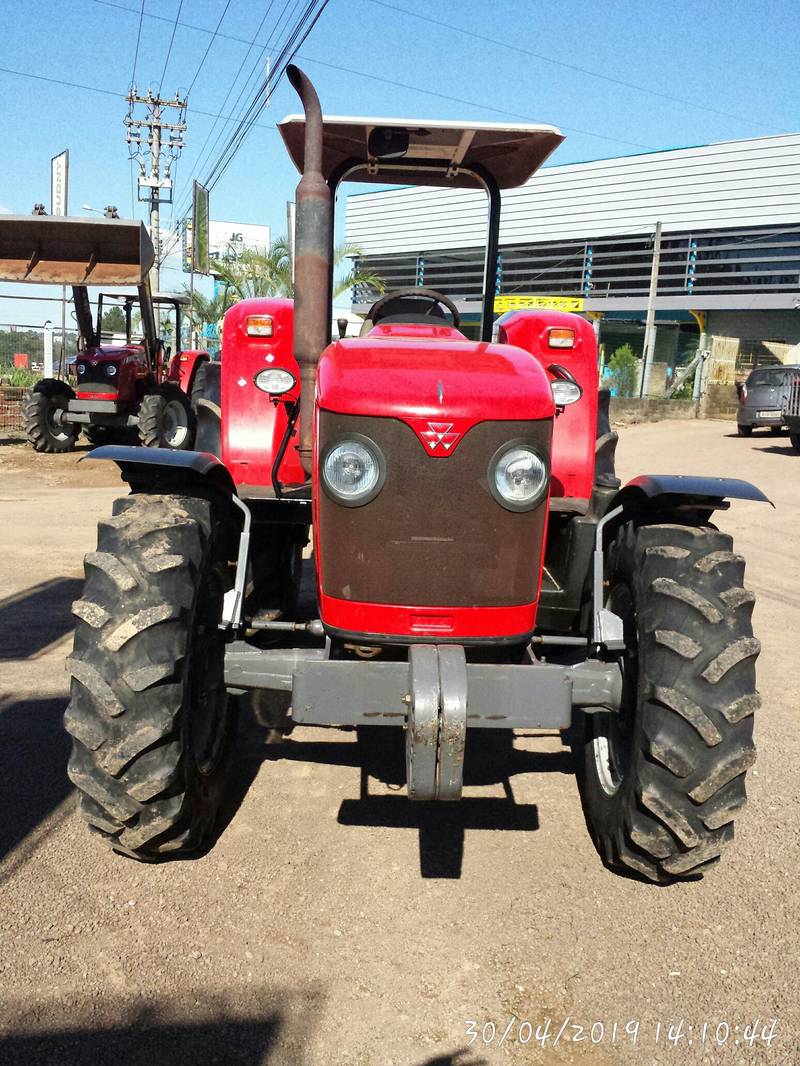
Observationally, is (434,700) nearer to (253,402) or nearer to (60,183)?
(253,402)

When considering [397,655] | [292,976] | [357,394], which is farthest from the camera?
[397,655]

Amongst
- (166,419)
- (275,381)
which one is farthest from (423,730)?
(166,419)

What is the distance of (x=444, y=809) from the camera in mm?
3936

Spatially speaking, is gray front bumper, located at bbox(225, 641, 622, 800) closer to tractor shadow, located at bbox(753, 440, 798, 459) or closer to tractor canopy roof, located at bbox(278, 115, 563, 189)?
tractor canopy roof, located at bbox(278, 115, 563, 189)

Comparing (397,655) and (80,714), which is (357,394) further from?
(80,714)

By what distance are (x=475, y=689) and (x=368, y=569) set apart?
1.76 ft

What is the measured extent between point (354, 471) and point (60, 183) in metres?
20.5

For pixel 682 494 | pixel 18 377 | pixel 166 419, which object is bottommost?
pixel 166 419

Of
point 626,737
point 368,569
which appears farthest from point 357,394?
point 626,737

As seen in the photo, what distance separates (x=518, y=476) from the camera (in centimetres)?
307

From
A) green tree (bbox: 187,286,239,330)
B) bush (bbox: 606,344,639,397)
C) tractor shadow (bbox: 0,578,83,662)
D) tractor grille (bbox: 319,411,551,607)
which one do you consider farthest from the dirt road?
green tree (bbox: 187,286,239,330)

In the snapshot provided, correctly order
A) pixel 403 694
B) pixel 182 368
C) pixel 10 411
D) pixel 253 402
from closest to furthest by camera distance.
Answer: pixel 403 694, pixel 253 402, pixel 182 368, pixel 10 411

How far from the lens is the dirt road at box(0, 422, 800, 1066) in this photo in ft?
8.52

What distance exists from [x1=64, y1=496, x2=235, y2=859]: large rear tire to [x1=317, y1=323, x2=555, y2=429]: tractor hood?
→ 76cm
